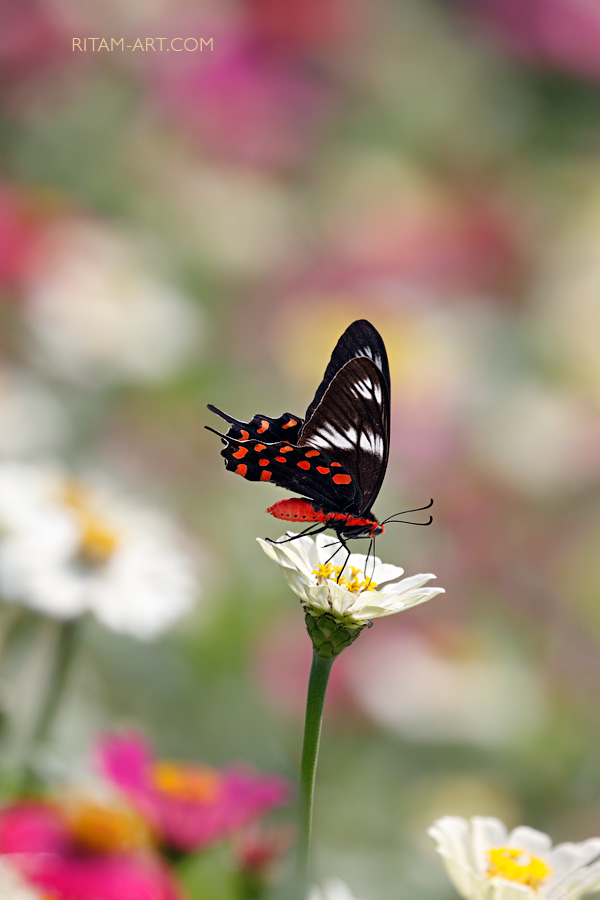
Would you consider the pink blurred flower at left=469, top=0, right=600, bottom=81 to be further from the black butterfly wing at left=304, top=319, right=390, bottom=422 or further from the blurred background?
the black butterfly wing at left=304, top=319, right=390, bottom=422

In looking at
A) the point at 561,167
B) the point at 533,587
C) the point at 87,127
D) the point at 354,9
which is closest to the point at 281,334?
the point at 533,587

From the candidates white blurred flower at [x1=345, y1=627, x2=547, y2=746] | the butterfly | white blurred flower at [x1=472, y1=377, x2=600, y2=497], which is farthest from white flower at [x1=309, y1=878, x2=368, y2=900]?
white blurred flower at [x1=472, y1=377, x2=600, y2=497]

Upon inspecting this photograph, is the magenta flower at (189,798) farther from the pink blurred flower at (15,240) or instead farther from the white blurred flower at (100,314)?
the pink blurred flower at (15,240)

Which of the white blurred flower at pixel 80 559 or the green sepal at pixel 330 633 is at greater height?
the white blurred flower at pixel 80 559

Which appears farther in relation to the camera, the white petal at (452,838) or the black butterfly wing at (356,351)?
the black butterfly wing at (356,351)

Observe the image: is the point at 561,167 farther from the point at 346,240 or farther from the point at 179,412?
the point at 179,412

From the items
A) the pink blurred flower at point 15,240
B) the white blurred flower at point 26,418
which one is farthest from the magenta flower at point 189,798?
the pink blurred flower at point 15,240

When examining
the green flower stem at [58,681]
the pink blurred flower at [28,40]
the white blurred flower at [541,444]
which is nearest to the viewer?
the green flower stem at [58,681]
